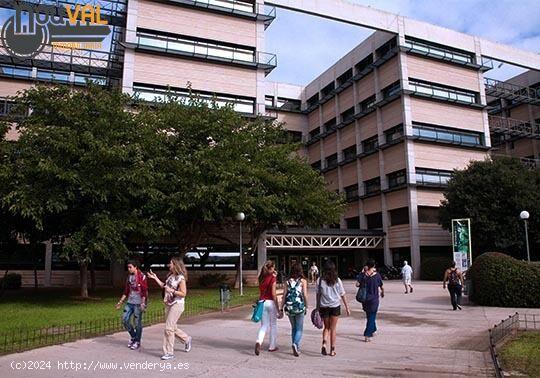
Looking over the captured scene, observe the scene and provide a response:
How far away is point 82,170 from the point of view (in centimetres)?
1920

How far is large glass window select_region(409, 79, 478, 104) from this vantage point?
4484 centimetres

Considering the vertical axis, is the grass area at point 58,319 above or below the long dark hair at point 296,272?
below

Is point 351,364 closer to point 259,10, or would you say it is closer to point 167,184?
point 167,184

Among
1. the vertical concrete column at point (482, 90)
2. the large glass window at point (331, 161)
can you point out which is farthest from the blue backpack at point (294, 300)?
the large glass window at point (331, 161)

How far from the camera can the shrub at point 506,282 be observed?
17.0 m

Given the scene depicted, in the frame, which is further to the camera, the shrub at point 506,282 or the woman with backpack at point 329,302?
the shrub at point 506,282

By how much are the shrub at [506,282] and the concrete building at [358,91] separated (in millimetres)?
19077

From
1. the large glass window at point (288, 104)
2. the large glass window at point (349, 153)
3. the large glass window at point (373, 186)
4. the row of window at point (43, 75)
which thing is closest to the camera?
the row of window at point (43, 75)

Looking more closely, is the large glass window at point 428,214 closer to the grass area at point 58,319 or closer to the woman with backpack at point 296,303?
the grass area at point 58,319

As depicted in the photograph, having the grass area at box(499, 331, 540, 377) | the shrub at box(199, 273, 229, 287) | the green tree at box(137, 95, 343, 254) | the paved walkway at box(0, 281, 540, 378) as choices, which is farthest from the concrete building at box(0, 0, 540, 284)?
the grass area at box(499, 331, 540, 377)

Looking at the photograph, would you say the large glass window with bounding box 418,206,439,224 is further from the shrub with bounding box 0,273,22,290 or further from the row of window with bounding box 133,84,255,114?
the shrub with bounding box 0,273,22,290

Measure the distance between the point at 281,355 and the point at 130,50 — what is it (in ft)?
104

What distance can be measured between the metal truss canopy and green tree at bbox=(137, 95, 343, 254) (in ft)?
37.2

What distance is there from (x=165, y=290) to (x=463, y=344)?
6211 mm
